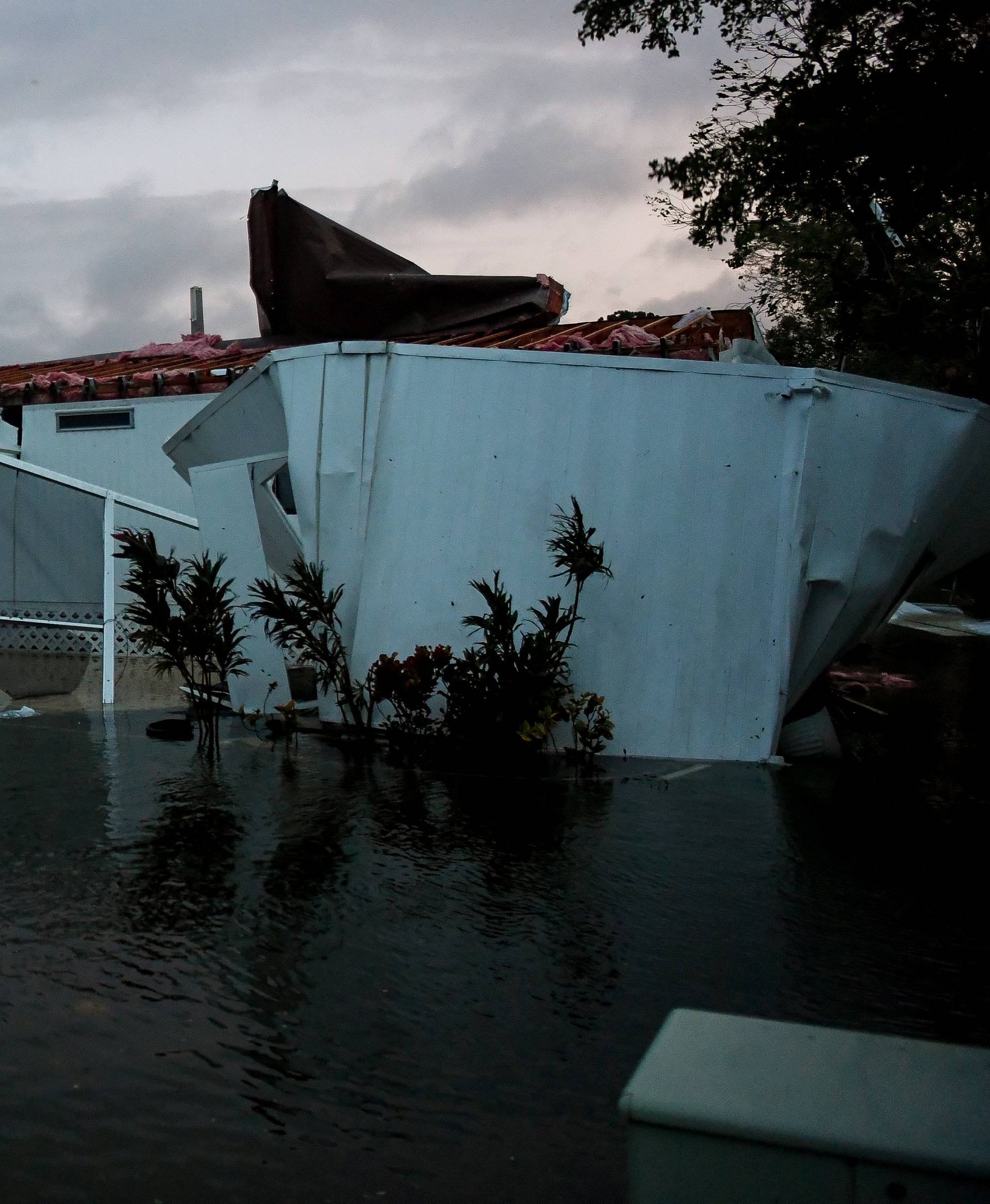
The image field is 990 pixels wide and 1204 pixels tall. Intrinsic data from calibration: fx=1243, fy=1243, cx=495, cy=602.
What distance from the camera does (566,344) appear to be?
1166cm

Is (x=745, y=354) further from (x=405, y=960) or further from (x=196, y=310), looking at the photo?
(x=196, y=310)

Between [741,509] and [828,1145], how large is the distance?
706cm

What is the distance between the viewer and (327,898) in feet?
17.6

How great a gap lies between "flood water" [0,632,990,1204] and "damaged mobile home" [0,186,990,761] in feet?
3.20

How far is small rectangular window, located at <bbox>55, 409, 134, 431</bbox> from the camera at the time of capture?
16.7 metres

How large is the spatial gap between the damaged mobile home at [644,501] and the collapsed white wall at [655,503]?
0.6 inches

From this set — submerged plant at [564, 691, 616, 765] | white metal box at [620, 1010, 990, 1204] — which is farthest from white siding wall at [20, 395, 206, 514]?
white metal box at [620, 1010, 990, 1204]

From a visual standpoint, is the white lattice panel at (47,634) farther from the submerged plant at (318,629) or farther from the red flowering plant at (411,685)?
the red flowering plant at (411,685)

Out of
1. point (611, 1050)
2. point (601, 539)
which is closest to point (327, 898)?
point (611, 1050)

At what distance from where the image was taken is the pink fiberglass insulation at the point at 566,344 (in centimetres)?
1166

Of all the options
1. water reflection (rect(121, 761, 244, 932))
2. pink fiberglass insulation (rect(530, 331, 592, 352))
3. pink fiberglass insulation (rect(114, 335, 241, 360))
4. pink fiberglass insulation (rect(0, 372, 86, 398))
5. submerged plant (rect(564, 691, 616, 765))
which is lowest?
water reflection (rect(121, 761, 244, 932))

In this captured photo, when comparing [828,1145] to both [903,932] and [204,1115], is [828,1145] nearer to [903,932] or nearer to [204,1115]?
[204,1115]

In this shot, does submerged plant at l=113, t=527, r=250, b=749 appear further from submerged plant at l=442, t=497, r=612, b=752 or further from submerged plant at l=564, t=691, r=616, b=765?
submerged plant at l=564, t=691, r=616, b=765

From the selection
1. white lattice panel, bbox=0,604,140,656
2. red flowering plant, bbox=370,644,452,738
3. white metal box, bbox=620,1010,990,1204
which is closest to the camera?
white metal box, bbox=620,1010,990,1204
